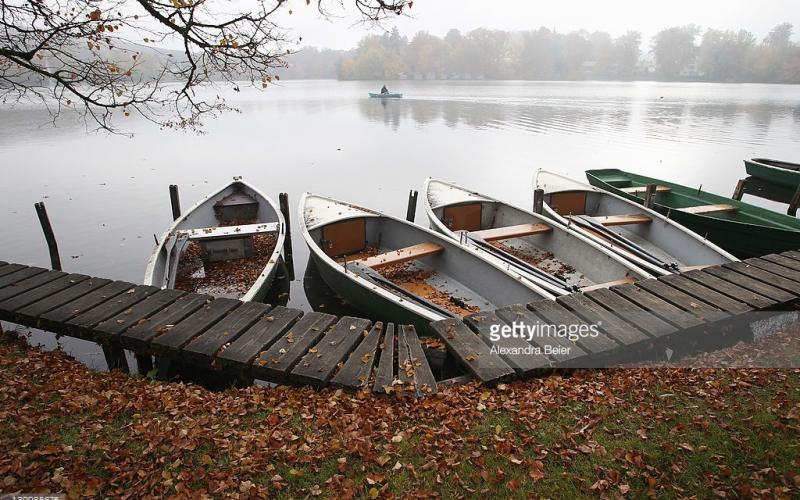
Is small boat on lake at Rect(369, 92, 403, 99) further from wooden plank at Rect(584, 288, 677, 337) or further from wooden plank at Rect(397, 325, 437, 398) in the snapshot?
wooden plank at Rect(397, 325, 437, 398)

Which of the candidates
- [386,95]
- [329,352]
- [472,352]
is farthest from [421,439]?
[386,95]

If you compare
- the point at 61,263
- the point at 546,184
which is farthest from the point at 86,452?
the point at 546,184

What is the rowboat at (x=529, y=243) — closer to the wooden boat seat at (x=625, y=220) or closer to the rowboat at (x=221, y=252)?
the wooden boat seat at (x=625, y=220)

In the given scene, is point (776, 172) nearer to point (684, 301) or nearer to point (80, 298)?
point (684, 301)

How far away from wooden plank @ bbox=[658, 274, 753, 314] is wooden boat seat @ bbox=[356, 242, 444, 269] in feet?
14.0

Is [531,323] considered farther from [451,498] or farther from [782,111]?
[782,111]

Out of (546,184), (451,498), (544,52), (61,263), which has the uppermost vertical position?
(544,52)

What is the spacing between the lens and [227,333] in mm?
5984

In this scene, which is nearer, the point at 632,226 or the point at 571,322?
the point at 571,322

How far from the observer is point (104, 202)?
18.4 metres

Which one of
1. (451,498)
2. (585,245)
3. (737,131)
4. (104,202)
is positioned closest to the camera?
(451,498)

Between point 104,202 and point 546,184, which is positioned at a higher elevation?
point 546,184

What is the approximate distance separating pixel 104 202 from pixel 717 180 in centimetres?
2996

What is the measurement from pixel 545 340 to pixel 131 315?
605 cm
